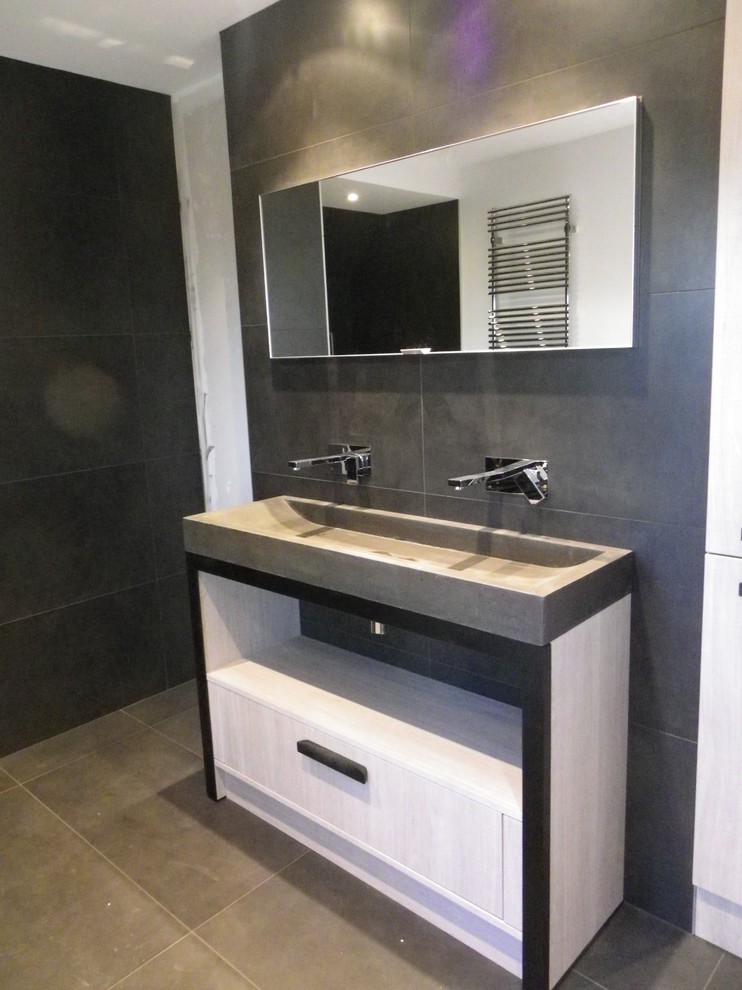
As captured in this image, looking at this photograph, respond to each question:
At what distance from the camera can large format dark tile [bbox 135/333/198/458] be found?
3.07 meters

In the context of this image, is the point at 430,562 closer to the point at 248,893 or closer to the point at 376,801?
the point at 376,801

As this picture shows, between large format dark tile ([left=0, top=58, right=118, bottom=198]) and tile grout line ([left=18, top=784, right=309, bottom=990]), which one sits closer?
tile grout line ([left=18, top=784, right=309, bottom=990])

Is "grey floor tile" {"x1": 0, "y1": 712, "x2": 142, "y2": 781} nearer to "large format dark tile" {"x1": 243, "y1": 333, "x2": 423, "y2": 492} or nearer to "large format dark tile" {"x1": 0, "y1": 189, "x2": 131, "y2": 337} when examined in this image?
"large format dark tile" {"x1": 243, "y1": 333, "x2": 423, "y2": 492}

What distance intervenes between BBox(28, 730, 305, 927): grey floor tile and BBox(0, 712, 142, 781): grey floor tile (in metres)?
0.07

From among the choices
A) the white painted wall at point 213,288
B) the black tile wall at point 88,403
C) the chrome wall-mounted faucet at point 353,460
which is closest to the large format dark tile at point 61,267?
the black tile wall at point 88,403

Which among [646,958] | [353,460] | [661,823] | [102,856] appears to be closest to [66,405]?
[353,460]

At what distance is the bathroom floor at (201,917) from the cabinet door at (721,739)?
236 millimetres

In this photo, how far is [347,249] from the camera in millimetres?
2279

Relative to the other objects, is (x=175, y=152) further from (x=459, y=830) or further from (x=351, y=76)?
(x=459, y=830)

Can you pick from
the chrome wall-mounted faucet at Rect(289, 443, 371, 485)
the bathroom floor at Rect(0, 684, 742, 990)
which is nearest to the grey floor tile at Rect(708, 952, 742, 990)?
the bathroom floor at Rect(0, 684, 742, 990)

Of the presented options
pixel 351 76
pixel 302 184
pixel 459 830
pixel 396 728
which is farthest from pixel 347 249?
pixel 459 830

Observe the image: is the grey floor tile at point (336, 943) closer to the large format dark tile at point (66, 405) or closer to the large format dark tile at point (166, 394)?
the large format dark tile at point (66, 405)

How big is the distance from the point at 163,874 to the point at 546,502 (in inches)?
58.8

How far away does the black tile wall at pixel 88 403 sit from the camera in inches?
105
